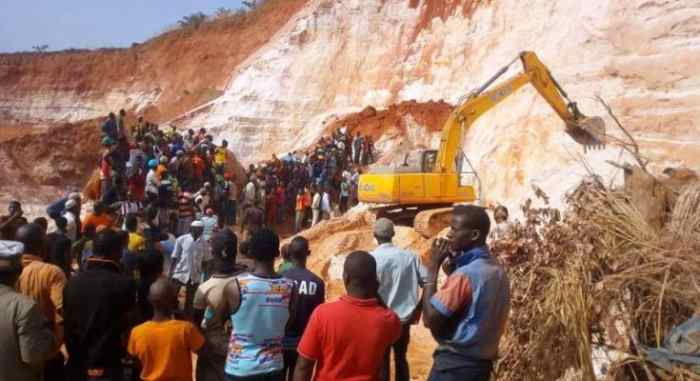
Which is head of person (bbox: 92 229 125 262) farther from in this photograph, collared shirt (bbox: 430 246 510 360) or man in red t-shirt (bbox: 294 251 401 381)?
collared shirt (bbox: 430 246 510 360)

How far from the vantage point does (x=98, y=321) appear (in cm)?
450

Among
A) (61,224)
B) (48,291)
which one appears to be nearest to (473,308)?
(48,291)

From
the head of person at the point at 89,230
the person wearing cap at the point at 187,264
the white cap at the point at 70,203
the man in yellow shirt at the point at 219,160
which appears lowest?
the person wearing cap at the point at 187,264

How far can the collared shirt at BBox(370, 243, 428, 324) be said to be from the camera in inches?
228

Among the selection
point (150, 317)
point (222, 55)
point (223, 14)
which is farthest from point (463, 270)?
point (223, 14)

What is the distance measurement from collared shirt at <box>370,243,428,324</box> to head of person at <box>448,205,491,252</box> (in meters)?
1.69

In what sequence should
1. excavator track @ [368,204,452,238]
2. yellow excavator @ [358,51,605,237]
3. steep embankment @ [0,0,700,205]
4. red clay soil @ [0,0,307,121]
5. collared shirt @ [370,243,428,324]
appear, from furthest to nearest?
red clay soil @ [0,0,307,121] → steep embankment @ [0,0,700,205] → yellow excavator @ [358,51,605,237] → excavator track @ [368,204,452,238] → collared shirt @ [370,243,428,324]

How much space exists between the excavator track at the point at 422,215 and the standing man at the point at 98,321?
9.54 metres

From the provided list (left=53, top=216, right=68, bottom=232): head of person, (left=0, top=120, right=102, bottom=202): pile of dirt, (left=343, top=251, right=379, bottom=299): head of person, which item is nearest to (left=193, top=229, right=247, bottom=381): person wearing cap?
(left=343, top=251, right=379, bottom=299): head of person

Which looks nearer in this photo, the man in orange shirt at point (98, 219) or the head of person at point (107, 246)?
the head of person at point (107, 246)

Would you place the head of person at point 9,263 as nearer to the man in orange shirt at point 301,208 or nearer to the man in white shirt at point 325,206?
the man in orange shirt at point 301,208

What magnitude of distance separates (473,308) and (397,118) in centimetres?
2320

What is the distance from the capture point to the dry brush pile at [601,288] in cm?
419

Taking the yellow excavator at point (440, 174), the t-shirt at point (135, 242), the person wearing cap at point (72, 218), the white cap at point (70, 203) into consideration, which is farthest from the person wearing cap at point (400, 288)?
the yellow excavator at point (440, 174)
